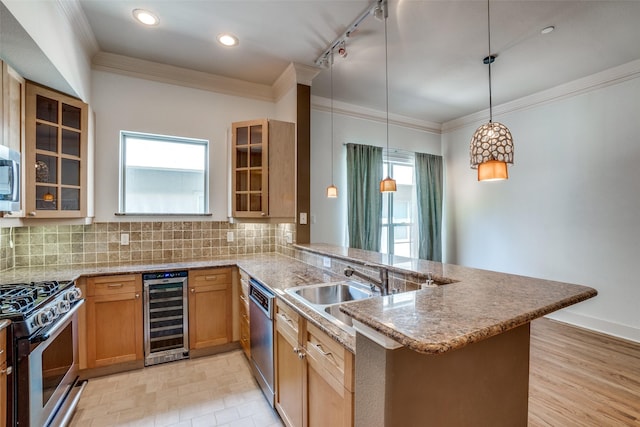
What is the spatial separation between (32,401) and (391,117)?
4.90 m

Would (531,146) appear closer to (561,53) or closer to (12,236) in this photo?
(561,53)

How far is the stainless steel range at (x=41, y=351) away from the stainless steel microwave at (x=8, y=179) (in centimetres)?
54

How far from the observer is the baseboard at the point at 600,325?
3.14m

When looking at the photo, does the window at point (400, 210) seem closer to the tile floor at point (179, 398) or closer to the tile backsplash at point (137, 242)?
the tile backsplash at point (137, 242)

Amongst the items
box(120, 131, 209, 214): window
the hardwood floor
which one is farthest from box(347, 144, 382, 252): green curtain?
the hardwood floor

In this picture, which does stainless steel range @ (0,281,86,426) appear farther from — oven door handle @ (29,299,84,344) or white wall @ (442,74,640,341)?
white wall @ (442,74,640,341)

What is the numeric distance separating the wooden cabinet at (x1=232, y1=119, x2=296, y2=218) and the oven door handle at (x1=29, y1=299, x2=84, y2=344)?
5.23 ft

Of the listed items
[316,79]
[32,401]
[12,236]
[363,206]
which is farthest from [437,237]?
[12,236]

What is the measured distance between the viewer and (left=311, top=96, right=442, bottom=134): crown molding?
4.11 metres

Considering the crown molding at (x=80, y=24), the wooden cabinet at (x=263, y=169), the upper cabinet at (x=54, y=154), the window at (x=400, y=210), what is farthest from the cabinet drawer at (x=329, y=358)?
the window at (x=400, y=210)

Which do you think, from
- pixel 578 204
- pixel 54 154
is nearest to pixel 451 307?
pixel 54 154

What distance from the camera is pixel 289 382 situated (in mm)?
1788

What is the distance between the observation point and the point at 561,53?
2.95 m

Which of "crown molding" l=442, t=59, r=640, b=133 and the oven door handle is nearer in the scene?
the oven door handle
